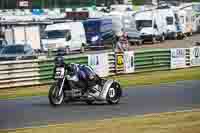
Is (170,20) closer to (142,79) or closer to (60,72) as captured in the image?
(142,79)

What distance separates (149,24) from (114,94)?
34540 millimetres

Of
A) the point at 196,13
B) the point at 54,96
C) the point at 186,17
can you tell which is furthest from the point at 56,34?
the point at 54,96

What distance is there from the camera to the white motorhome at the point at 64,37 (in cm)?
4375

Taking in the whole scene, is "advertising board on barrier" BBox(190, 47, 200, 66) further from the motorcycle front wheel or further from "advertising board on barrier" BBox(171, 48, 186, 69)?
the motorcycle front wheel

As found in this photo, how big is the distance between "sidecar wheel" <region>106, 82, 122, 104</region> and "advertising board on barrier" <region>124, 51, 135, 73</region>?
11.7 metres

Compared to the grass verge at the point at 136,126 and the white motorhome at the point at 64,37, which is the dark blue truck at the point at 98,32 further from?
the grass verge at the point at 136,126

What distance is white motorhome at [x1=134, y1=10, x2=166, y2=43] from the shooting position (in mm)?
51325

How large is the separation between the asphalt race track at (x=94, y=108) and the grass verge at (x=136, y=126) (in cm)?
103

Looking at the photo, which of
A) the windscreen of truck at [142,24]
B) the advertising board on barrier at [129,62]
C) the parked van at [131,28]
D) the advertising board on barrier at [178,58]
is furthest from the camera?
the windscreen of truck at [142,24]

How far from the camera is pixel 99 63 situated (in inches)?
1096

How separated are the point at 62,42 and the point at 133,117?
3084cm

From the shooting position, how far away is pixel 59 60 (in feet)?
57.1

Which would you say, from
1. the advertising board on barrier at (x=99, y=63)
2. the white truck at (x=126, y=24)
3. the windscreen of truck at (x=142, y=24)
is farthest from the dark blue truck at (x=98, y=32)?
the advertising board on barrier at (x=99, y=63)

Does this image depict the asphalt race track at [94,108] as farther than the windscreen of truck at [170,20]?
No
